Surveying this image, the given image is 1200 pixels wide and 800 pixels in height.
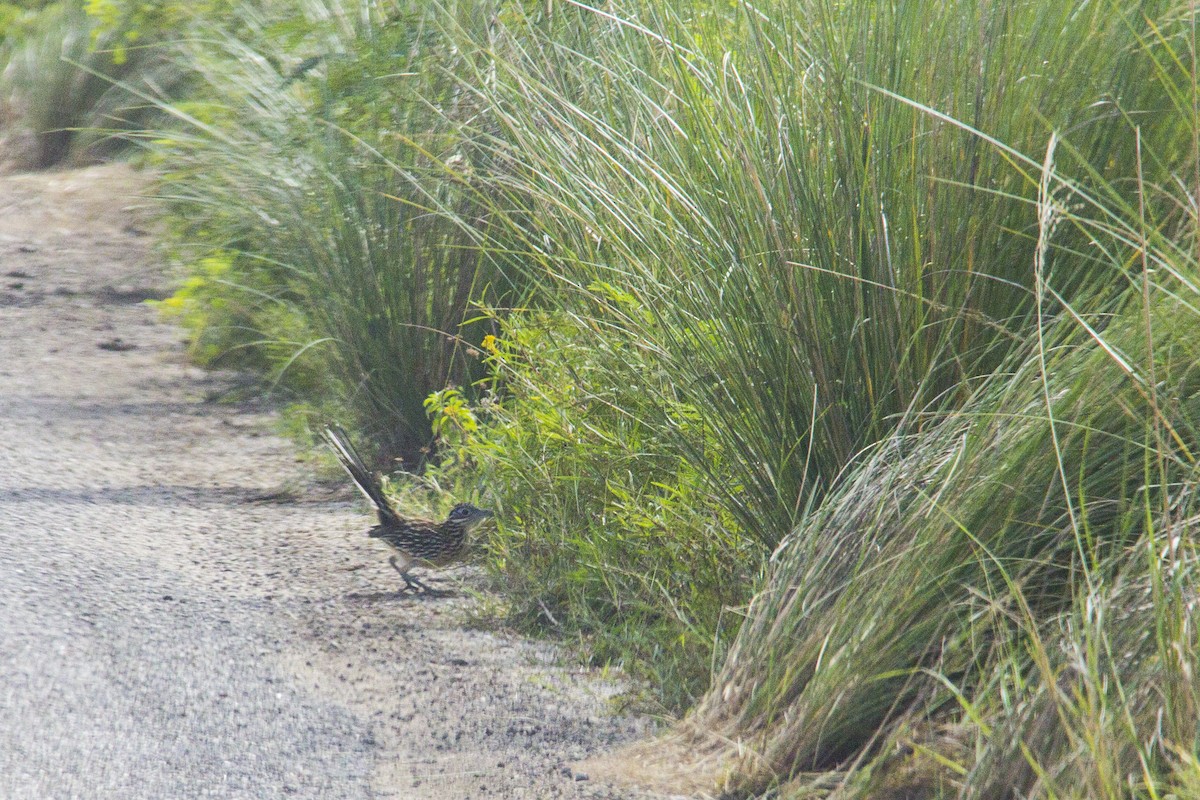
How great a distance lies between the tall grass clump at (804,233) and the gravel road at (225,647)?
0.46 meters

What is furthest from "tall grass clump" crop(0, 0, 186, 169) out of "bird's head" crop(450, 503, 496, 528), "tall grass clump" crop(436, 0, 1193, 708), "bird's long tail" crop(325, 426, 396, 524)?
"tall grass clump" crop(436, 0, 1193, 708)

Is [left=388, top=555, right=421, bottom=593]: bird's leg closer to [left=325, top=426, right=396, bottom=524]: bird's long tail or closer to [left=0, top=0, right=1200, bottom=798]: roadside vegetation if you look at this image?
[left=325, top=426, right=396, bottom=524]: bird's long tail

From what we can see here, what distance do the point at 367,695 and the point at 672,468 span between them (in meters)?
1.17

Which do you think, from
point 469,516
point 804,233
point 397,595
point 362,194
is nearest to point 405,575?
point 397,595

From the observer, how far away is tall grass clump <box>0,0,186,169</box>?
9.88 meters

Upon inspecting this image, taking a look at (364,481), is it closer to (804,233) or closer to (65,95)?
(804,233)

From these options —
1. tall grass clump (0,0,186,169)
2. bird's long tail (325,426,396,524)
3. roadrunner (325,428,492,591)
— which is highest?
tall grass clump (0,0,186,169)

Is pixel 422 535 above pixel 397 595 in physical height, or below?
above

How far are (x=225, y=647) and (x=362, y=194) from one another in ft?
7.13

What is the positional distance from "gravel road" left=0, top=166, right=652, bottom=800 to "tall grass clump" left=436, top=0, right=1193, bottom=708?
46 centimetres

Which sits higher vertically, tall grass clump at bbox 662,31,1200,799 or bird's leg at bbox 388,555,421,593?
tall grass clump at bbox 662,31,1200,799

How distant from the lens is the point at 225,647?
3.52 metres

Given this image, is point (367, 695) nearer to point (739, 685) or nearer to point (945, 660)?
point (739, 685)

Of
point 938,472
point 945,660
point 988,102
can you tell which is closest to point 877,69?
point 988,102
